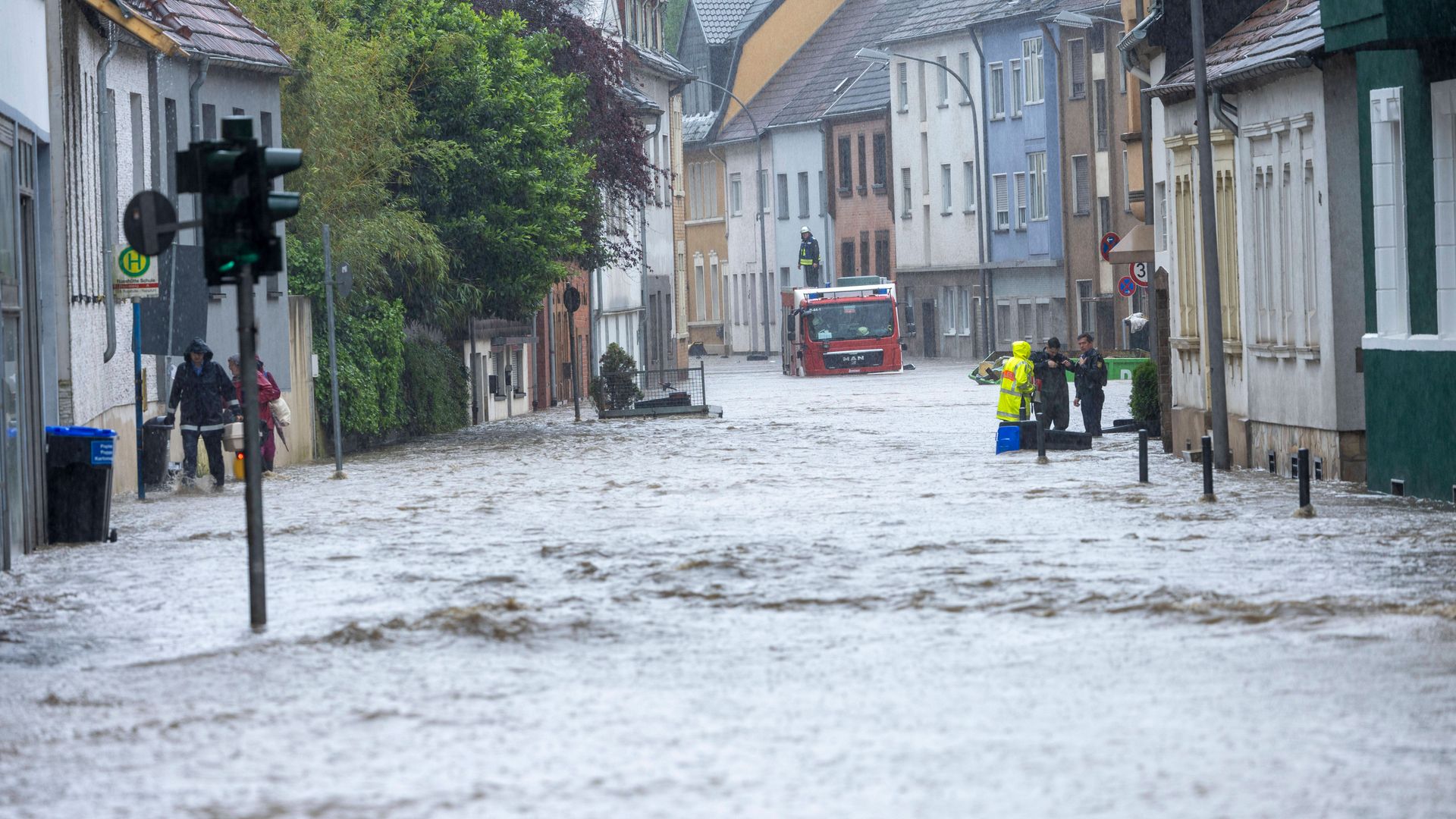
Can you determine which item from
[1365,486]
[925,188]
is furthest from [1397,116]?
[925,188]

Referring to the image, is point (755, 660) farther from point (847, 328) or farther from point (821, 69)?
point (821, 69)

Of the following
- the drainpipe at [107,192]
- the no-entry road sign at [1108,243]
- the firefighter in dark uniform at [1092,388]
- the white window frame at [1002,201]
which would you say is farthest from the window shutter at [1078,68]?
the drainpipe at [107,192]

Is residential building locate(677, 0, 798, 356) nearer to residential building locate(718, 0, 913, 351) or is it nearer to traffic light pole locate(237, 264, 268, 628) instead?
residential building locate(718, 0, 913, 351)

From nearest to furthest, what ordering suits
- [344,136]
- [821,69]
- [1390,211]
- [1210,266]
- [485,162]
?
[1390,211], [1210,266], [344,136], [485,162], [821,69]

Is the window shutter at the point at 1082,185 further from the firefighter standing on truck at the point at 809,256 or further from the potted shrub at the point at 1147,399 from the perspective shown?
the potted shrub at the point at 1147,399

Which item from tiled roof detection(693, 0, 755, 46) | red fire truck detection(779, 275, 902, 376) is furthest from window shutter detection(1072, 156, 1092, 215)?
tiled roof detection(693, 0, 755, 46)

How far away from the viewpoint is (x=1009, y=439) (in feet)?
107

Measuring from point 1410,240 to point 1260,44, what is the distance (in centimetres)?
611

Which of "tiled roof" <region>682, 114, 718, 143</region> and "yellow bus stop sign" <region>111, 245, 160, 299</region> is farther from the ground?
"tiled roof" <region>682, 114, 718, 143</region>

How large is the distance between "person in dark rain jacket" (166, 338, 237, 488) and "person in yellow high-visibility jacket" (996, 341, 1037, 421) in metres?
9.19

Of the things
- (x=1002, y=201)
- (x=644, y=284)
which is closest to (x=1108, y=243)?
(x=644, y=284)

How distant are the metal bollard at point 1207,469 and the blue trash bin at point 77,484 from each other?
29.7 feet

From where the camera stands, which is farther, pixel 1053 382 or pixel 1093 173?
pixel 1093 173

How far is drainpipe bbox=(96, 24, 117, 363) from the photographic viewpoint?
93.1 ft
